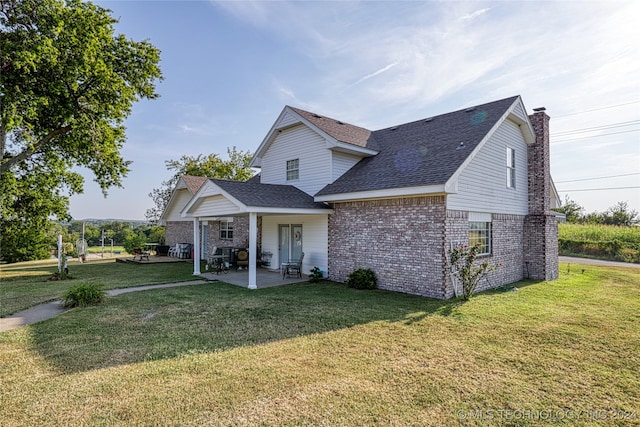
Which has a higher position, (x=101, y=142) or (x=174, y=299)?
(x=101, y=142)

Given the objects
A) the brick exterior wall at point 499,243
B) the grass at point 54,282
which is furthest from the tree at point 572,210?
the grass at point 54,282

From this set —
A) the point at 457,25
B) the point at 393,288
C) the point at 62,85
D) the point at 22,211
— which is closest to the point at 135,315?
the point at 393,288

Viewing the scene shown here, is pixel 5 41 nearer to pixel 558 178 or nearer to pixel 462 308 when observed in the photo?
pixel 462 308

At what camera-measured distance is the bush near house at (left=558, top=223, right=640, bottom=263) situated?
22156mm

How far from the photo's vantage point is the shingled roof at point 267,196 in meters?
10.9

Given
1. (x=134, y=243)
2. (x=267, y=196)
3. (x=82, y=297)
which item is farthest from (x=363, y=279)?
(x=134, y=243)

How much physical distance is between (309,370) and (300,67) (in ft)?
40.2

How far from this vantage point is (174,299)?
920 centimetres

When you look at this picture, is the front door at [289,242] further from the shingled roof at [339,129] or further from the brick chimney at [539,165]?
the brick chimney at [539,165]

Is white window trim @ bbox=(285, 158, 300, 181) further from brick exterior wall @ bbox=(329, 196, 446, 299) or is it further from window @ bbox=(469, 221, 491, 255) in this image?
window @ bbox=(469, 221, 491, 255)

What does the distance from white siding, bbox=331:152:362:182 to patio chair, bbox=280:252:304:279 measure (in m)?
3.60

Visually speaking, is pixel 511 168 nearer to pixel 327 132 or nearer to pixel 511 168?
pixel 511 168

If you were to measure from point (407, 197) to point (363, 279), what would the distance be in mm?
3047

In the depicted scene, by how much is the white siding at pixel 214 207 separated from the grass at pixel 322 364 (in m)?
4.06
